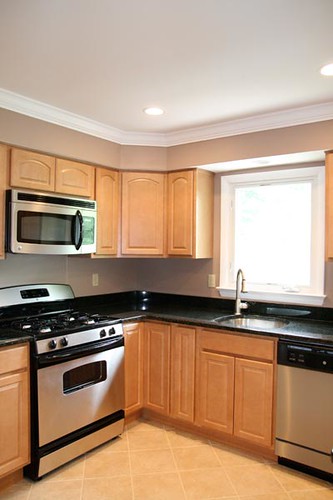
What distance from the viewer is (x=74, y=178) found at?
3133mm

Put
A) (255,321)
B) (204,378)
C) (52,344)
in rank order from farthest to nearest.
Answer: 1. (255,321)
2. (204,378)
3. (52,344)

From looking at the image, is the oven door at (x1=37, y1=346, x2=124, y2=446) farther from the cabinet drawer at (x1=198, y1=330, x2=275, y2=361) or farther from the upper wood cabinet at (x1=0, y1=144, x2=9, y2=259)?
the upper wood cabinet at (x1=0, y1=144, x2=9, y2=259)

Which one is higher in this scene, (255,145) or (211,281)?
(255,145)

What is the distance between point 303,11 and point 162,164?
80.2 inches

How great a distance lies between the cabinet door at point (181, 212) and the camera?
3453 millimetres

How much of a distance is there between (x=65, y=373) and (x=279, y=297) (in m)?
1.79

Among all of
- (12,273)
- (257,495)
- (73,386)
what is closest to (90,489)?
(73,386)

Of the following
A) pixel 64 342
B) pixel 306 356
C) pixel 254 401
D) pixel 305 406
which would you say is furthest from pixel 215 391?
pixel 64 342

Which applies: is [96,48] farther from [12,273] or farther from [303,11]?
[12,273]

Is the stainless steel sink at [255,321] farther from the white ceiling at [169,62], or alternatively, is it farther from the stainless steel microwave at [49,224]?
the white ceiling at [169,62]

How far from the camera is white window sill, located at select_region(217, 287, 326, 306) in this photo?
3.12 m

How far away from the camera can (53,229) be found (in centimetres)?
292

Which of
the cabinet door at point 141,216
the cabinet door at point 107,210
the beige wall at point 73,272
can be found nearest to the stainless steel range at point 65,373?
the beige wall at point 73,272

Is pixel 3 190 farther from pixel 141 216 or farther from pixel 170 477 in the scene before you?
pixel 170 477
